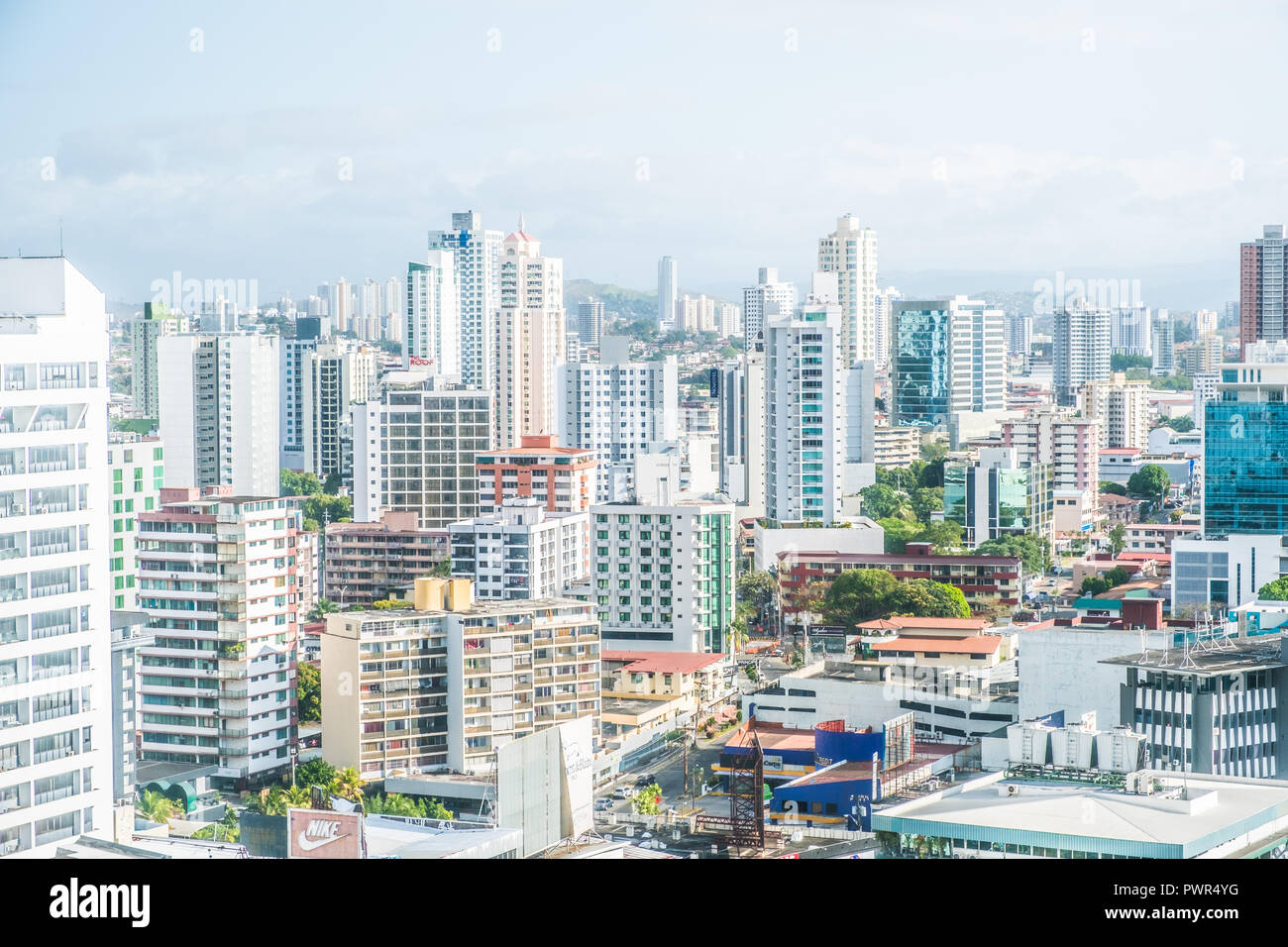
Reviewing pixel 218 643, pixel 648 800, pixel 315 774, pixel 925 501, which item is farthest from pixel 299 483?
pixel 648 800

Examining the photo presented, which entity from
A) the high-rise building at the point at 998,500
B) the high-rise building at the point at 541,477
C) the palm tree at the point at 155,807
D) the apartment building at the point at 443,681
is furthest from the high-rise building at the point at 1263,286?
the palm tree at the point at 155,807

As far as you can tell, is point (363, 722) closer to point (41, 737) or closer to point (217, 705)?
point (217, 705)

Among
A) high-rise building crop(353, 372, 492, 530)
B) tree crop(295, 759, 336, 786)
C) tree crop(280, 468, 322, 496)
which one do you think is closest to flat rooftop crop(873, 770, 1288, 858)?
tree crop(295, 759, 336, 786)

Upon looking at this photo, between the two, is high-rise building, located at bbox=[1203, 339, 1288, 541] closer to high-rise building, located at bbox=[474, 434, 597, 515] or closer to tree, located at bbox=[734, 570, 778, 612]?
tree, located at bbox=[734, 570, 778, 612]

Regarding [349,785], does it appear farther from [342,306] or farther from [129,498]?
[342,306]

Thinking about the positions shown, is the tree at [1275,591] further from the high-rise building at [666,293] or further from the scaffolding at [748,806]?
the high-rise building at [666,293]

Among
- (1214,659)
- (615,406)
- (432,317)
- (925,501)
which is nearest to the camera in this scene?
(1214,659)
